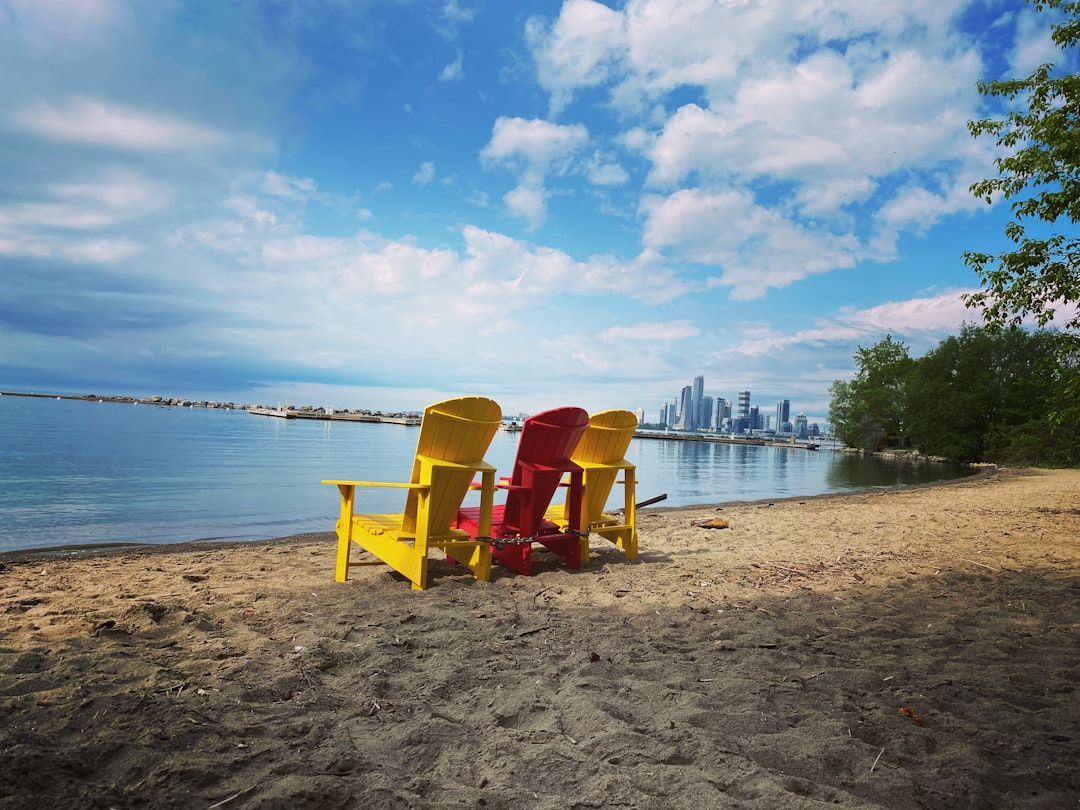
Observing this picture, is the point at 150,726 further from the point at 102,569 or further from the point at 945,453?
the point at 945,453

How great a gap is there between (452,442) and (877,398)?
73.4m

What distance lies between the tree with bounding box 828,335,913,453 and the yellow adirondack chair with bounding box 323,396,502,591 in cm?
7016

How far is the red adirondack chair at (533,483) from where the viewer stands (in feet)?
17.5

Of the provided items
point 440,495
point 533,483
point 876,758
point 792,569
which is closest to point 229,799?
point 876,758

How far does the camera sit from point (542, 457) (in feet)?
17.9

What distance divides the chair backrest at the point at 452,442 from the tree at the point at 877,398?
2765 inches

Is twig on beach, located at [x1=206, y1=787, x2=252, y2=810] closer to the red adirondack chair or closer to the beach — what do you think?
the beach

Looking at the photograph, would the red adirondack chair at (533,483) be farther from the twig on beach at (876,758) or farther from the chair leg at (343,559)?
the twig on beach at (876,758)

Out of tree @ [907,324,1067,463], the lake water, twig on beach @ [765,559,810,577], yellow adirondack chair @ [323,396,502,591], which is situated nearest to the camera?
yellow adirondack chair @ [323,396,502,591]

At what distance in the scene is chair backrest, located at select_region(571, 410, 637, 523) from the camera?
6.09 metres

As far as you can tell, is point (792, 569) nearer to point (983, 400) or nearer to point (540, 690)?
point (540, 690)

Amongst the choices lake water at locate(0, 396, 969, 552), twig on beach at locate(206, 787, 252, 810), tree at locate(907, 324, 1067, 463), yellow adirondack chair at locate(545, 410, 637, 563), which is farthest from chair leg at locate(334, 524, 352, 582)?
tree at locate(907, 324, 1067, 463)

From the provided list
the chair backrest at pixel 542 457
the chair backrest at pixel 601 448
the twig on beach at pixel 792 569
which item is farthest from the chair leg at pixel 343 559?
the twig on beach at pixel 792 569

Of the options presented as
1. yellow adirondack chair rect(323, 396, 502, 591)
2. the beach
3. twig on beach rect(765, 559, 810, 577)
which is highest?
yellow adirondack chair rect(323, 396, 502, 591)
